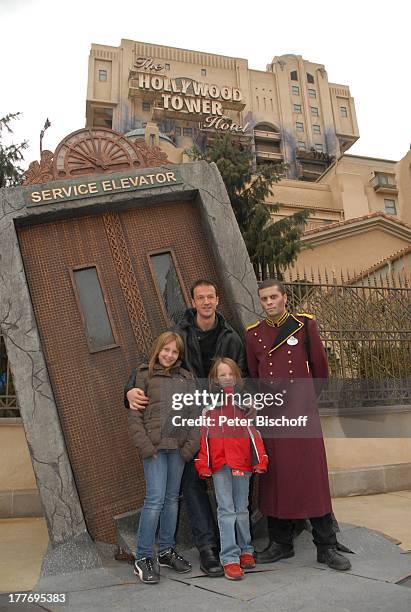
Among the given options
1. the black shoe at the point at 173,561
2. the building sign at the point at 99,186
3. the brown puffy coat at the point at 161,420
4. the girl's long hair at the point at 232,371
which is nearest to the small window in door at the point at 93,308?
the building sign at the point at 99,186

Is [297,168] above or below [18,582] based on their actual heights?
above

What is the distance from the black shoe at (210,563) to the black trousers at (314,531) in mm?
512

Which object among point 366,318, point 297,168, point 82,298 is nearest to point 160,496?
point 82,298

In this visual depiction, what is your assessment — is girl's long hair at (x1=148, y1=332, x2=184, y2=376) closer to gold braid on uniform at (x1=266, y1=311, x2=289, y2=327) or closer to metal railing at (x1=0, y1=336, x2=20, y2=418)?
gold braid on uniform at (x1=266, y1=311, x2=289, y2=327)

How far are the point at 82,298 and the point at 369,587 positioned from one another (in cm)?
342

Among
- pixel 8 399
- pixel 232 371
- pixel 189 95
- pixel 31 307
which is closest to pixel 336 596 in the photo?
pixel 232 371

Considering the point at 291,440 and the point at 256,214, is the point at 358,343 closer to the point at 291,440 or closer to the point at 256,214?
the point at 291,440

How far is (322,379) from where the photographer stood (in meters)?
3.59

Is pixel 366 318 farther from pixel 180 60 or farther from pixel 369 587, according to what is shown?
pixel 180 60

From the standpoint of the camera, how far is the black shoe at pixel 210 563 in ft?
10.1

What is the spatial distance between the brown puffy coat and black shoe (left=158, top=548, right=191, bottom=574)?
0.71m

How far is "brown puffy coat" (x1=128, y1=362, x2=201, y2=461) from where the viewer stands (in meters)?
3.24

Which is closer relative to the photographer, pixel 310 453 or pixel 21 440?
pixel 310 453

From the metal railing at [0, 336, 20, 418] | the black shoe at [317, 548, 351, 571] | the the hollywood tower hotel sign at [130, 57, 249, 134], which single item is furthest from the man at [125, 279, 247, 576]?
the the hollywood tower hotel sign at [130, 57, 249, 134]
